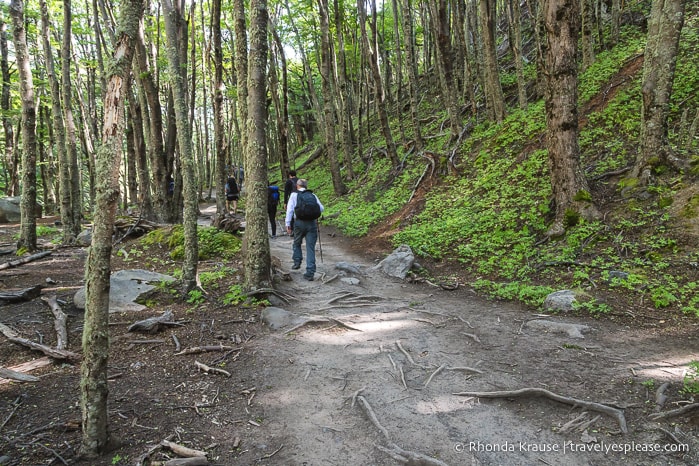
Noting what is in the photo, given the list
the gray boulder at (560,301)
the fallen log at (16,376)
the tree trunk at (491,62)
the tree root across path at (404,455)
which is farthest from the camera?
the tree trunk at (491,62)

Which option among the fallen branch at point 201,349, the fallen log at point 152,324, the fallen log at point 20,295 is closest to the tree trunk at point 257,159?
the fallen log at point 152,324

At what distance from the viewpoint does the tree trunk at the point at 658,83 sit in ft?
24.3

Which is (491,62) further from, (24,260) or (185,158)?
(24,260)

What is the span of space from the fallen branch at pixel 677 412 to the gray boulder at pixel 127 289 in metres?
7.13

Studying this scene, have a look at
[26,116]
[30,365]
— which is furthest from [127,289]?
[26,116]

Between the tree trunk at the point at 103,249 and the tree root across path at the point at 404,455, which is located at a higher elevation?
the tree trunk at the point at 103,249

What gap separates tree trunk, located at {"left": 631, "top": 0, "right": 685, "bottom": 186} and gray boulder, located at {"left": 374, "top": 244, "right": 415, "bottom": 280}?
5.10m

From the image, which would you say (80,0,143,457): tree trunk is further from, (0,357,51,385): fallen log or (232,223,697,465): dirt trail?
(0,357,51,385): fallen log

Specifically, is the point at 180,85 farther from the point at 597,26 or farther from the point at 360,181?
the point at 597,26

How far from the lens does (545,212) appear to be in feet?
28.0

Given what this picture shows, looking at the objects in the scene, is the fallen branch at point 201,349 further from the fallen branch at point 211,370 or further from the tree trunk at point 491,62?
the tree trunk at point 491,62

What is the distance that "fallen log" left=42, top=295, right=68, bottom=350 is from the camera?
5058 mm

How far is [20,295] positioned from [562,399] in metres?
8.46

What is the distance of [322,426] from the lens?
355 cm
